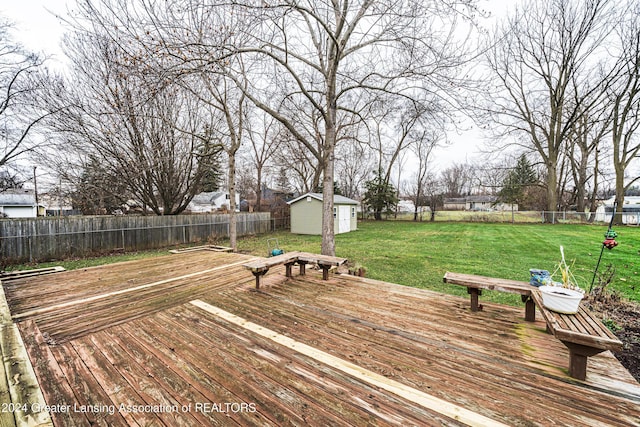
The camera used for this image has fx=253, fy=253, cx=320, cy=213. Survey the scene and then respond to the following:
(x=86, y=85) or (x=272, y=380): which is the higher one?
(x=86, y=85)

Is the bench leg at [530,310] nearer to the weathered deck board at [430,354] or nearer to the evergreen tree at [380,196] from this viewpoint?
the weathered deck board at [430,354]

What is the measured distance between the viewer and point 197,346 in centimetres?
253

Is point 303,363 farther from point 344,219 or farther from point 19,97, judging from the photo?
point 344,219

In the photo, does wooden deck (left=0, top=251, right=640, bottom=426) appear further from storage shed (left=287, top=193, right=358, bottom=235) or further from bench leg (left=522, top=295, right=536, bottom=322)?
storage shed (left=287, top=193, right=358, bottom=235)

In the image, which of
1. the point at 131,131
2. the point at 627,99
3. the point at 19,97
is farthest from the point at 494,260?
the point at 627,99

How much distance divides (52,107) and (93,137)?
1473 mm

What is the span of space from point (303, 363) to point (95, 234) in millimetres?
10805

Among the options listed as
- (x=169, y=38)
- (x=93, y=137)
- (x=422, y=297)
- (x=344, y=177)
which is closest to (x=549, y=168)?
(x=344, y=177)

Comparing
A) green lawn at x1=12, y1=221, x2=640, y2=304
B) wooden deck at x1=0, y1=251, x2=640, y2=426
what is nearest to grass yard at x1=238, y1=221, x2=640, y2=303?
green lawn at x1=12, y1=221, x2=640, y2=304

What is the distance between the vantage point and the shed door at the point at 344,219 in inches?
643

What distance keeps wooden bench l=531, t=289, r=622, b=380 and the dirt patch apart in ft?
3.48

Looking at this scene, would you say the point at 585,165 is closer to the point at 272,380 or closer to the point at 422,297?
the point at 422,297

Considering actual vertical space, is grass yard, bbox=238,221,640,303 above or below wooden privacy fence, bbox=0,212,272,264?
below

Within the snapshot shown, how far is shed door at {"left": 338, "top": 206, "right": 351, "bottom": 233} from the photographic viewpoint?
16322mm
